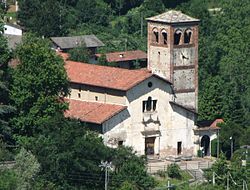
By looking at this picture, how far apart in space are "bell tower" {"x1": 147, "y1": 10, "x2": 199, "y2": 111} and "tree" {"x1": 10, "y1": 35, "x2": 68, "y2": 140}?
295 inches

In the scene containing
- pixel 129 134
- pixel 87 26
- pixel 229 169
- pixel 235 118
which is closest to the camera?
pixel 229 169

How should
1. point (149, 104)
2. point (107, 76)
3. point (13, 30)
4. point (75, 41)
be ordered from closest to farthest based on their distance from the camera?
point (149, 104) → point (107, 76) → point (75, 41) → point (13, 30)

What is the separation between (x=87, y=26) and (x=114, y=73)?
39732 millimetres

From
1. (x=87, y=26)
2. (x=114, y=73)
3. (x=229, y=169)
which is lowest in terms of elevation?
(x=229, y=169)

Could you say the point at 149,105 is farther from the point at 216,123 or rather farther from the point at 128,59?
the point at 128,59

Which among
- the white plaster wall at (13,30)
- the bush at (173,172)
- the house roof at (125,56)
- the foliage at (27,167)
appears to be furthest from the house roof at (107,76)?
the white plaster wall at (13,30)

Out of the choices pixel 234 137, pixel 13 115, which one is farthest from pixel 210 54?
pixel 13 115

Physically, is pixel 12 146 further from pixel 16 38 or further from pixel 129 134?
pixel 16 38

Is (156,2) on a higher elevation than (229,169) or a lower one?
higher

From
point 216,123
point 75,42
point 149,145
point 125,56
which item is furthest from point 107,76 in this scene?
point 125,56

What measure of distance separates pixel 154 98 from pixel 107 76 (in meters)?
2.88

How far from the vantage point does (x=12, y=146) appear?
8731 centimetres

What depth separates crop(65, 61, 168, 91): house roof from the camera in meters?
92.6

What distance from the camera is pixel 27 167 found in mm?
80688
